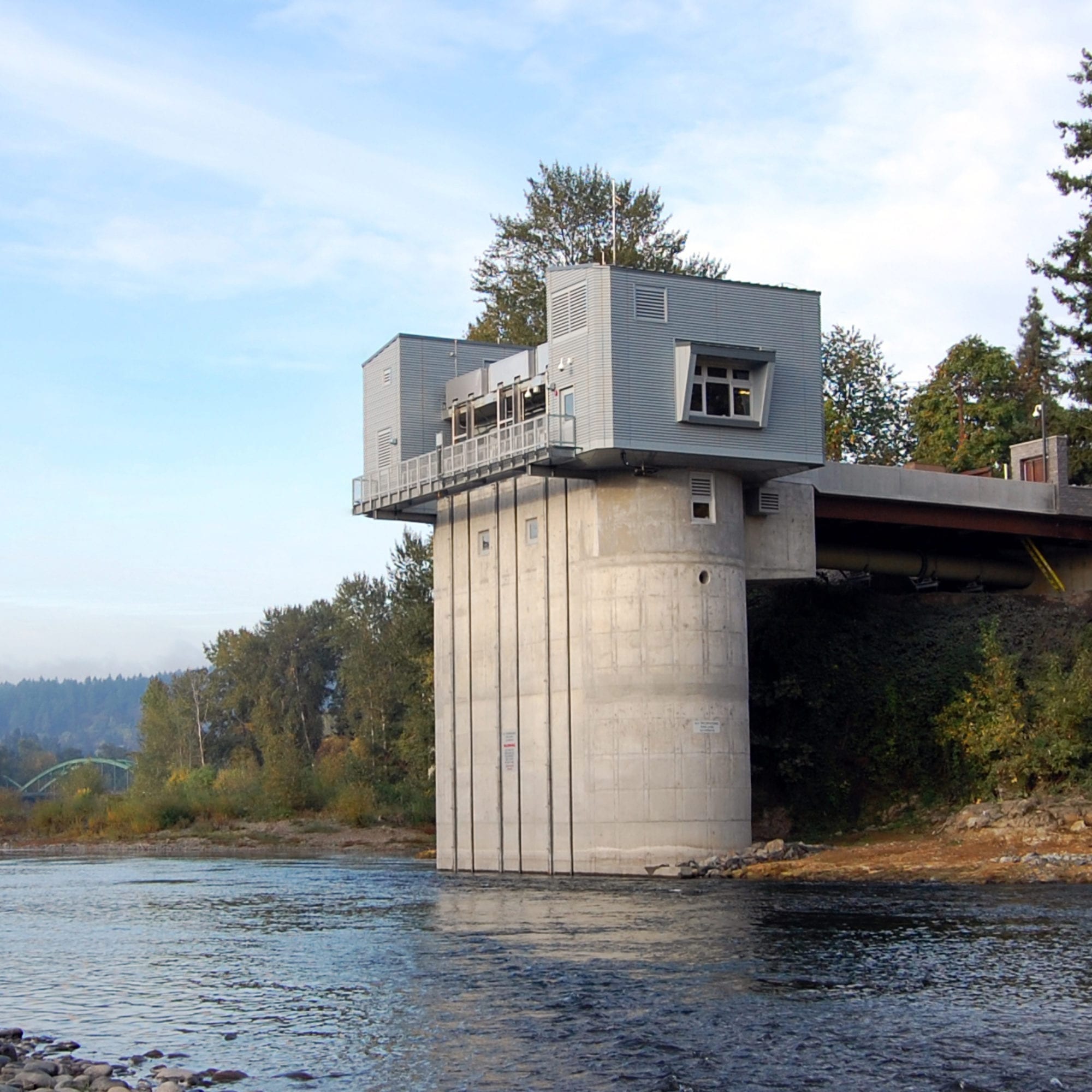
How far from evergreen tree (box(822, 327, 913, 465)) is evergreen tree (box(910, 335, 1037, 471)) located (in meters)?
1.25

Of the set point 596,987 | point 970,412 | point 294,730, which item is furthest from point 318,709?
point 596,987

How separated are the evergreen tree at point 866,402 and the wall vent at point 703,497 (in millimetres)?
42536

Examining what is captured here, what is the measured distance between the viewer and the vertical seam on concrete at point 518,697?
2057 inches

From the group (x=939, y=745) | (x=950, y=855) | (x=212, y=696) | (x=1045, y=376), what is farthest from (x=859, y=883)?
(x=212, y=696)

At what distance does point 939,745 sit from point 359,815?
41016mm

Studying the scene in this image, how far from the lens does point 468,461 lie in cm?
5291

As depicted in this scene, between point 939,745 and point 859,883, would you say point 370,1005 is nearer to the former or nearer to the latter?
point 859,883

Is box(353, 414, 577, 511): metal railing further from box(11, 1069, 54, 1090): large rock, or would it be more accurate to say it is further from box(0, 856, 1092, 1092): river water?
box(11, 1069, 54, 1090): large rock

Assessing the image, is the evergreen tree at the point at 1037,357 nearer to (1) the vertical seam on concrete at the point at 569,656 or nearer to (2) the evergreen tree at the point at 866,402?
(2) the evergreen tree at the point at 866,402

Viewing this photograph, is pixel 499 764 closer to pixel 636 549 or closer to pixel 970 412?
pixel 636 549

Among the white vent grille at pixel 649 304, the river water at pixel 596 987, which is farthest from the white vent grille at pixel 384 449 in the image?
the river water at pixel 596 987

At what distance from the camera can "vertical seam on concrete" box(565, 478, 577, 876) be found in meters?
49.7

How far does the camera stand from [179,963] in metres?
31.5

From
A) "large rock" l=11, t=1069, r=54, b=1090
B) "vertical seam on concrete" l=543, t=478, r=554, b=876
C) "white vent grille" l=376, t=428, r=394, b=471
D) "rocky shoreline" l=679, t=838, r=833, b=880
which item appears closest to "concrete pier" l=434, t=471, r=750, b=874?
"vertical seam on concrete" l=543, t=478, r=554, b=876
